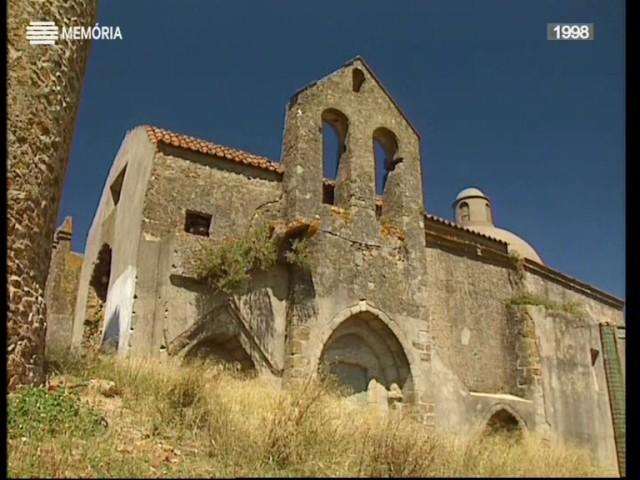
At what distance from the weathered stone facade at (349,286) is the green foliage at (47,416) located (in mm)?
3698

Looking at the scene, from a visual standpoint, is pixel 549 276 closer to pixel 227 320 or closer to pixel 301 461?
pixel 227 320

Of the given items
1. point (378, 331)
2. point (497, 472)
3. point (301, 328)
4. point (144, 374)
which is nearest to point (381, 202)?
point (378, 331)

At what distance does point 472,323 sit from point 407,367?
7.47 feet

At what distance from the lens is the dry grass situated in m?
4.44

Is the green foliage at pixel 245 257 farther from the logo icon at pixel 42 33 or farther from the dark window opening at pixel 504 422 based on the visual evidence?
the dark window opening at pixel 504 422

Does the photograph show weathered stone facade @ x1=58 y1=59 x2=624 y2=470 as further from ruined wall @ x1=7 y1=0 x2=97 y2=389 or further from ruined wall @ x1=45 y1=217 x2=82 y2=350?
ruined wall @ x1=7 y1=0 x2=97 y2=389

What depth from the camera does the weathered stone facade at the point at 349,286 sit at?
9797 mm

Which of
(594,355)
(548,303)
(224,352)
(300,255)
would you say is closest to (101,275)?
(224,352)

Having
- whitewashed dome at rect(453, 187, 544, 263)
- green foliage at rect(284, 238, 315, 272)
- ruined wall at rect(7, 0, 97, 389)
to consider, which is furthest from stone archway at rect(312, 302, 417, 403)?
whitewashed dome at rect(453, 187, 544, 263)

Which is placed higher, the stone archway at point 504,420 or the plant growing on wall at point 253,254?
the plant growing on wall at point 253,254

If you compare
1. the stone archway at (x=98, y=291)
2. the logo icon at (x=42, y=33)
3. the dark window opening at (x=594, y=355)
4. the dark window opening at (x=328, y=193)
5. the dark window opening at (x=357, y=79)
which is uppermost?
the dark window opening at (x=357, y=79)

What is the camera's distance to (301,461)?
4.76 meters

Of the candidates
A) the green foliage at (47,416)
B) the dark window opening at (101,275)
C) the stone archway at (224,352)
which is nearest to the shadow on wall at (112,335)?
the stone archway at (224,352)

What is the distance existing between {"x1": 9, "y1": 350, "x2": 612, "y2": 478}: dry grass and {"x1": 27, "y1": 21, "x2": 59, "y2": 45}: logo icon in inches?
126
